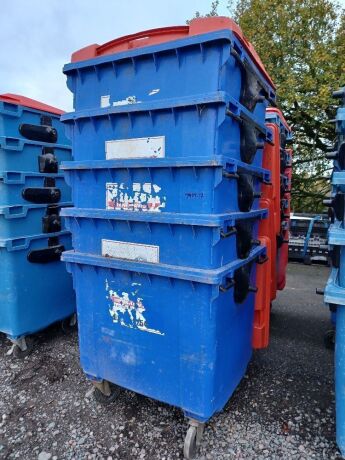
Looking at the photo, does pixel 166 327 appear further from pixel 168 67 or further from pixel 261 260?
pixel 168 67

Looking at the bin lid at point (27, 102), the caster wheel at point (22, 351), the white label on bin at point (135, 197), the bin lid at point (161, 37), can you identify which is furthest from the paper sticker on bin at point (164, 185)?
the caster wheel at point (22, 351)

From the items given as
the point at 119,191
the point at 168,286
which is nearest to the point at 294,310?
the point at 168,286

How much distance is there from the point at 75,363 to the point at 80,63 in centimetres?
247

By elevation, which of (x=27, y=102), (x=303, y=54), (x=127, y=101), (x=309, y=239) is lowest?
(x=309, y=239)

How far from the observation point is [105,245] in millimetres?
2100

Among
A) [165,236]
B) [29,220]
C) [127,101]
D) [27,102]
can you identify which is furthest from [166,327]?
[27,102]

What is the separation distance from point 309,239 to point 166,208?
5.41 metres

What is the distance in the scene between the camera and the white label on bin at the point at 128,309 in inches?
79.4

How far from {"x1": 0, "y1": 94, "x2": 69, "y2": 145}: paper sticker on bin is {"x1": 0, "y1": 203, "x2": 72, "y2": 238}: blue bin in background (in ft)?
2.12

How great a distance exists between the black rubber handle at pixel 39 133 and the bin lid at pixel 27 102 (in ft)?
0.56

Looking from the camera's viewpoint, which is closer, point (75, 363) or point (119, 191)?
point (119, 191)

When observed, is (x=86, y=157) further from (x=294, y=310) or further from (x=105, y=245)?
(x=294, y=310)

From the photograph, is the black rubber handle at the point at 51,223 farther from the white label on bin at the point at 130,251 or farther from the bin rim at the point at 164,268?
the white label on bin at the point at 130,251

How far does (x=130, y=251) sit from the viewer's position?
2002mm
